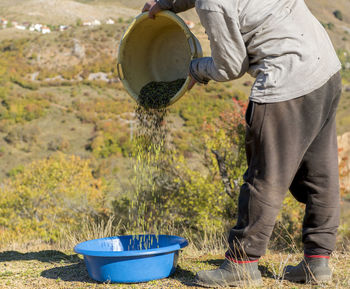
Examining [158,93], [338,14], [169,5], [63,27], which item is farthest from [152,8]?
[63,27]

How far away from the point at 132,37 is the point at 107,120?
86.5 ft

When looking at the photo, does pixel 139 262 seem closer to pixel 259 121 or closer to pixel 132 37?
pixel 259 121

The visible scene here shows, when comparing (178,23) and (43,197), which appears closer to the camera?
(178,23)

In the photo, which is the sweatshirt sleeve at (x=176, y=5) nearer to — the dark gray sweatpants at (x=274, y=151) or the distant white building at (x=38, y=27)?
the dark gray sweatpants at (x=274, y=151)

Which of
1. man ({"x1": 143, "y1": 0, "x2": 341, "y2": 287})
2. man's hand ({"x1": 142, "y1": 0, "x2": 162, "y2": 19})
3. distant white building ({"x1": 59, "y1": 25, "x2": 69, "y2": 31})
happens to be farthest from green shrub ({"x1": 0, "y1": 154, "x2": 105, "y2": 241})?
distant white building ({"x1": 59, "y1": 25, "x2": 69, "y2": 31})

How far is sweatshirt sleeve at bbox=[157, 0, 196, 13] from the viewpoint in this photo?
304 cm

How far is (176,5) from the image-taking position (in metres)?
3.08

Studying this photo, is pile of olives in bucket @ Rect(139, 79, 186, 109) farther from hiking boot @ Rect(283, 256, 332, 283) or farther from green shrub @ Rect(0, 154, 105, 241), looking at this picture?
green shrub @ Rect(0, 154, 105, 241)

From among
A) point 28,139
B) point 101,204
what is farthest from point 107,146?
point 101,204

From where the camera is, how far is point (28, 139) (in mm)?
25156

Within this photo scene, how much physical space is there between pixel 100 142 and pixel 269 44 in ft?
75.5

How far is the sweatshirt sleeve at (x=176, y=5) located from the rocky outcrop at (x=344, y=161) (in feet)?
19.9

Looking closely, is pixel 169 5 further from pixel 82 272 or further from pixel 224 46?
pixel 82 272

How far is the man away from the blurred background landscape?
0.78 meters
